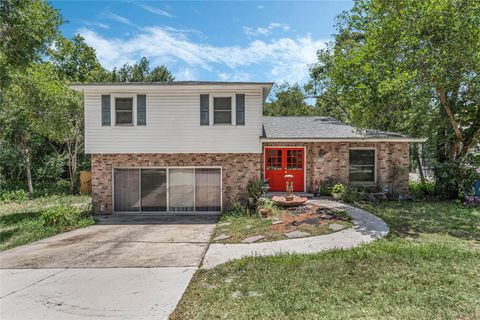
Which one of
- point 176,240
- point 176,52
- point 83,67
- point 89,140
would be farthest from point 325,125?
point 83,67

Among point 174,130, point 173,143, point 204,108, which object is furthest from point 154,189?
point 204,108

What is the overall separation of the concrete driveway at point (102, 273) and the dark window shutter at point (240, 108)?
4246mm

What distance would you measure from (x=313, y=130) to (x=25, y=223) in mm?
12456

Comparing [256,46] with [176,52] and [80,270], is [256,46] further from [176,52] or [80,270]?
[80,270]

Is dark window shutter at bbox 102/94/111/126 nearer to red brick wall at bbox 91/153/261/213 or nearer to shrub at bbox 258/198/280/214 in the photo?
red brick wall at bbox 91/153/261/213

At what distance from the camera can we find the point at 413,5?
29.1 ft

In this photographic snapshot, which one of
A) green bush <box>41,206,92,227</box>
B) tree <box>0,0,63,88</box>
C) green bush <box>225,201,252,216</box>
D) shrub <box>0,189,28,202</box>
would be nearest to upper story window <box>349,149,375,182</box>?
green bush <box>225,201,252,216</box>

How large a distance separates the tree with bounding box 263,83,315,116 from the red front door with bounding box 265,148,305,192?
13.7 metres

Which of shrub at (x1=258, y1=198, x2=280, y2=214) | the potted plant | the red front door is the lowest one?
shrub at (x1=258, y1=198, x2=280, y2=214)

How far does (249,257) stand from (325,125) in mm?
10073

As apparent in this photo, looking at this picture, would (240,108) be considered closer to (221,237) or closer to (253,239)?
(221,237)

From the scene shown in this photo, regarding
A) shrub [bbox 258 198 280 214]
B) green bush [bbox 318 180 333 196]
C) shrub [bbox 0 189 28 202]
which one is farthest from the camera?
shrub [bbox 0 189 28 202]

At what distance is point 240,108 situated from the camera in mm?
10086

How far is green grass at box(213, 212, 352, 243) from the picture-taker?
7083mm
